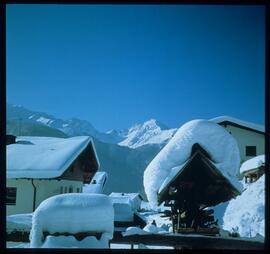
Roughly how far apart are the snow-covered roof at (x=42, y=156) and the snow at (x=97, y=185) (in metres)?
7.17

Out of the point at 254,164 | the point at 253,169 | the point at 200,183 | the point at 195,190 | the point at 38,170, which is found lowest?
the point at 195,190

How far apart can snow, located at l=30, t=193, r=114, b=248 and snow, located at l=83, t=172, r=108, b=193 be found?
17341 millimetres

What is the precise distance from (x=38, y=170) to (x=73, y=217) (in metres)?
8.43

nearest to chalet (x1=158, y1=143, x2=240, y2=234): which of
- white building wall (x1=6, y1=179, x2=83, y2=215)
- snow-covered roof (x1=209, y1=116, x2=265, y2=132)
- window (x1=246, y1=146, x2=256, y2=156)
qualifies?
white building wall (x1=6, y1=179, x2=83, y2=215)

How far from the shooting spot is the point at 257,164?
59.6 feet

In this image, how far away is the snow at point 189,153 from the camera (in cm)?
822

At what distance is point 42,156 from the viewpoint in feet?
53.1

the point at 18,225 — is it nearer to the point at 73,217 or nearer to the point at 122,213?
the point at 122,213

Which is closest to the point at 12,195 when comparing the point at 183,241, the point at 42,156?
the point at 42,156

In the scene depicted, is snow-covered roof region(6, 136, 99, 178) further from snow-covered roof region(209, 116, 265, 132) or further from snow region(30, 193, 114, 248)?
snow-covered roof region(209, 116, 265, 132)

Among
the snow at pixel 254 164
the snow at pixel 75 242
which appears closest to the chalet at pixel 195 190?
the snow at pixel 75 242

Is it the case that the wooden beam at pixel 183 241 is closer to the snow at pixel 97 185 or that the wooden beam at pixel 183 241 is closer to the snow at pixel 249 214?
the snow at pixel 249 214

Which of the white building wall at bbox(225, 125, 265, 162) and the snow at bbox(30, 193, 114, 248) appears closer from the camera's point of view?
the snow at bbox(30, 193, 114, 248)

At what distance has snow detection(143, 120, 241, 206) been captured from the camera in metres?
8.22
